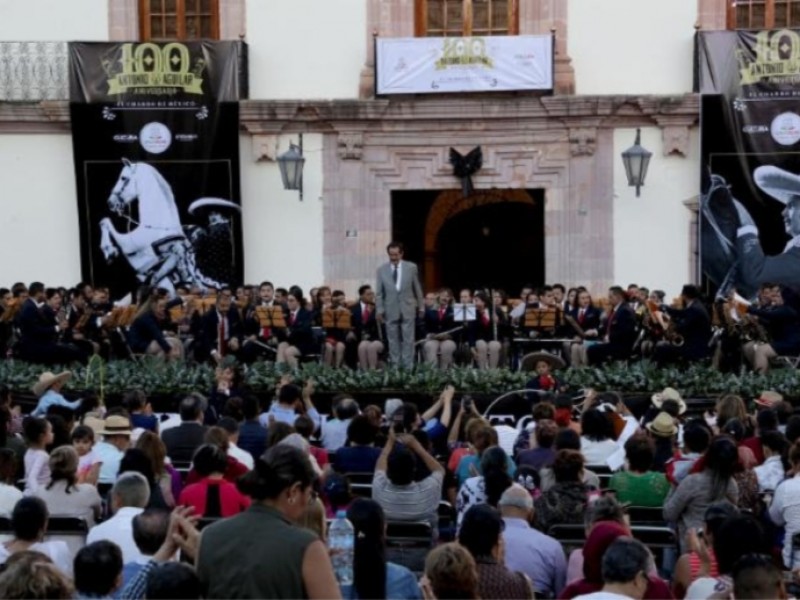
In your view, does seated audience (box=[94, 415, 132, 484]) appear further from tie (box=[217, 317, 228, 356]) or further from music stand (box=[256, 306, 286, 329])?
music stand (box=[256, 306, 286, 329])

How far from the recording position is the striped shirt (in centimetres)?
1030

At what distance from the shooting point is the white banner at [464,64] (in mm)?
26000

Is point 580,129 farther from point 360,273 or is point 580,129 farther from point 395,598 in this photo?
point 395,598

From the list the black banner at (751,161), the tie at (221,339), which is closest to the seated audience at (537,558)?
the tie at (221,339)

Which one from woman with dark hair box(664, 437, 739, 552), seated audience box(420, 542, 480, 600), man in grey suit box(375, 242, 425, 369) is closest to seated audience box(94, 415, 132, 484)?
woman with dark hair box(664, 437, 739, 552)

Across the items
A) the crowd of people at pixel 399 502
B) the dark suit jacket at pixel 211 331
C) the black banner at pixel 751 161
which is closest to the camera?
the crowd of people at pixel 399 502

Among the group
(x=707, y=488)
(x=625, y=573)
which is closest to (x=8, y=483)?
(x=707, y=488)

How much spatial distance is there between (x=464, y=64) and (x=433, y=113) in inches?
36.4

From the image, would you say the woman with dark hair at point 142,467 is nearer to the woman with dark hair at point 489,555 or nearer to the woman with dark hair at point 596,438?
the woman with dark hair at point 489,555

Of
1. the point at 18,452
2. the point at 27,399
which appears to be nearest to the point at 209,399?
the point at 27,399

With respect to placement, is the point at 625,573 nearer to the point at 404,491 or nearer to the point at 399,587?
the point at 399,587

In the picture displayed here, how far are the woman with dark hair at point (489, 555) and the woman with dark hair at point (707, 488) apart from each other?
237 centimetres

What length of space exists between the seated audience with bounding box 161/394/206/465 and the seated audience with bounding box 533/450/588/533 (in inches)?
143

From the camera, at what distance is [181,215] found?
26625 millimetres
